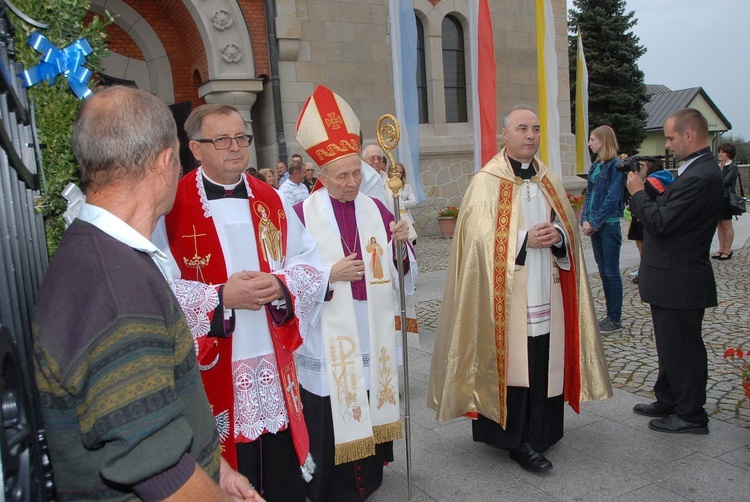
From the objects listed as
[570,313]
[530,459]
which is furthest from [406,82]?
[530,459]

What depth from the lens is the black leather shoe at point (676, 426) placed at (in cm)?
383

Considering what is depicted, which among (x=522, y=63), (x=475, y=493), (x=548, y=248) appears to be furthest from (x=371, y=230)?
(x=522, y=63)

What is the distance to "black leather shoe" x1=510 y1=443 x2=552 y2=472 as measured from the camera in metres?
3.49

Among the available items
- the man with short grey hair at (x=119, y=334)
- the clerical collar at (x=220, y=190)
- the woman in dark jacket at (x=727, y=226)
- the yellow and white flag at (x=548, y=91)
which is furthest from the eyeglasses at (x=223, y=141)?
the woman in dark jacket at (x=727, y=226)

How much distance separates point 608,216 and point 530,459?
131 inches

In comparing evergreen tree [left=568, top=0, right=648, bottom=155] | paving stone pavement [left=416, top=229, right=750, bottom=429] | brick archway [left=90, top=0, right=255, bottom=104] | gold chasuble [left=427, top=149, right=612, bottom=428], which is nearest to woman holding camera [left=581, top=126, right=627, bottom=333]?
paving stone pavement [left=416, top=229, right=750, bottom=429]

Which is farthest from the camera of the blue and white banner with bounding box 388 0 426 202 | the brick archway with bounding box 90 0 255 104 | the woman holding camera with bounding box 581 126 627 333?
the brick archway with bounding box 90 0 255 104

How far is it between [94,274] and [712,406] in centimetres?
427

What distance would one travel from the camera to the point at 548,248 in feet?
12.2

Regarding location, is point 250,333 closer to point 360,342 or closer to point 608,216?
point 360,342

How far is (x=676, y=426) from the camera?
386 cm

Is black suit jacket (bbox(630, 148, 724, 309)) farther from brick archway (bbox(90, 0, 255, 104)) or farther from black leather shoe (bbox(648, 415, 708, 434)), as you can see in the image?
brick archway (bbox(90, 0, 255, 104))

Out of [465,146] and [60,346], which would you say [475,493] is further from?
[465,146]

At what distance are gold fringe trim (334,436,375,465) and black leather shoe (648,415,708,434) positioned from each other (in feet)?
6.30
